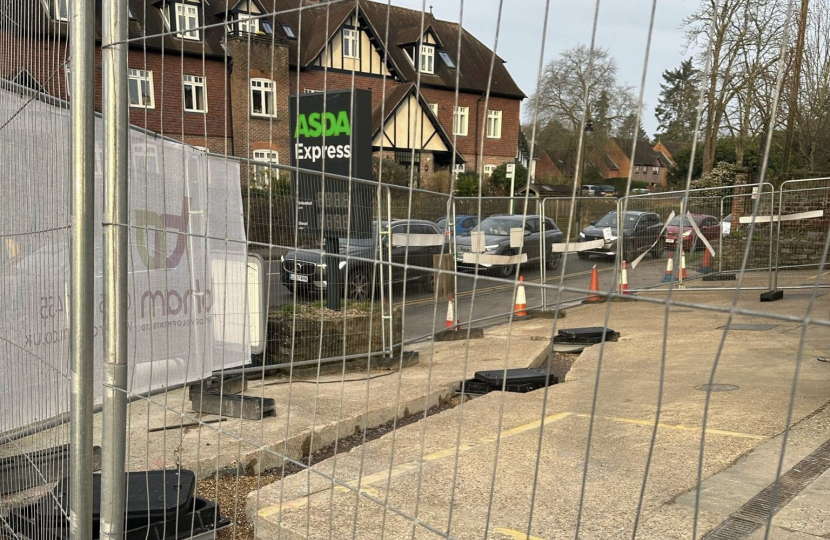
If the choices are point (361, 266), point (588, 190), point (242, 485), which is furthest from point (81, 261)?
point (361, 266)

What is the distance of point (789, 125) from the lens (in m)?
14.3

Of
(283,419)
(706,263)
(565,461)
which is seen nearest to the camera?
(565,461)

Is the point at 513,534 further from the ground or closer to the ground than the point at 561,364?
further from the ground

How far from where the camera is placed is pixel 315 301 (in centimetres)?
636

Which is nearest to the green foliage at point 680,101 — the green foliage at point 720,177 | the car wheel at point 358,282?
the car wheel at point 358,282

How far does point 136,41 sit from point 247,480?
3.05 meters

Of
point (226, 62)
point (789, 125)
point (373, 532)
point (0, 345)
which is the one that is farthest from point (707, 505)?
point (789, 125)

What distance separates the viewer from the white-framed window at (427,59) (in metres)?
1.91

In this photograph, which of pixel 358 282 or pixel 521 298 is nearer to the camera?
pixel 521 298

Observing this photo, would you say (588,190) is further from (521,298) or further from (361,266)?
(361,266)

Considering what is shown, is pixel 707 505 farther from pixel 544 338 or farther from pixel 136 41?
pixel 544 338

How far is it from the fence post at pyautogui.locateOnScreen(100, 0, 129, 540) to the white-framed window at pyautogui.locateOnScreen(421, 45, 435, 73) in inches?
41.9

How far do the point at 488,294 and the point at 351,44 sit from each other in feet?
4.23

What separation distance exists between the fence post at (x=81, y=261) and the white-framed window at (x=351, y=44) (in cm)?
92
